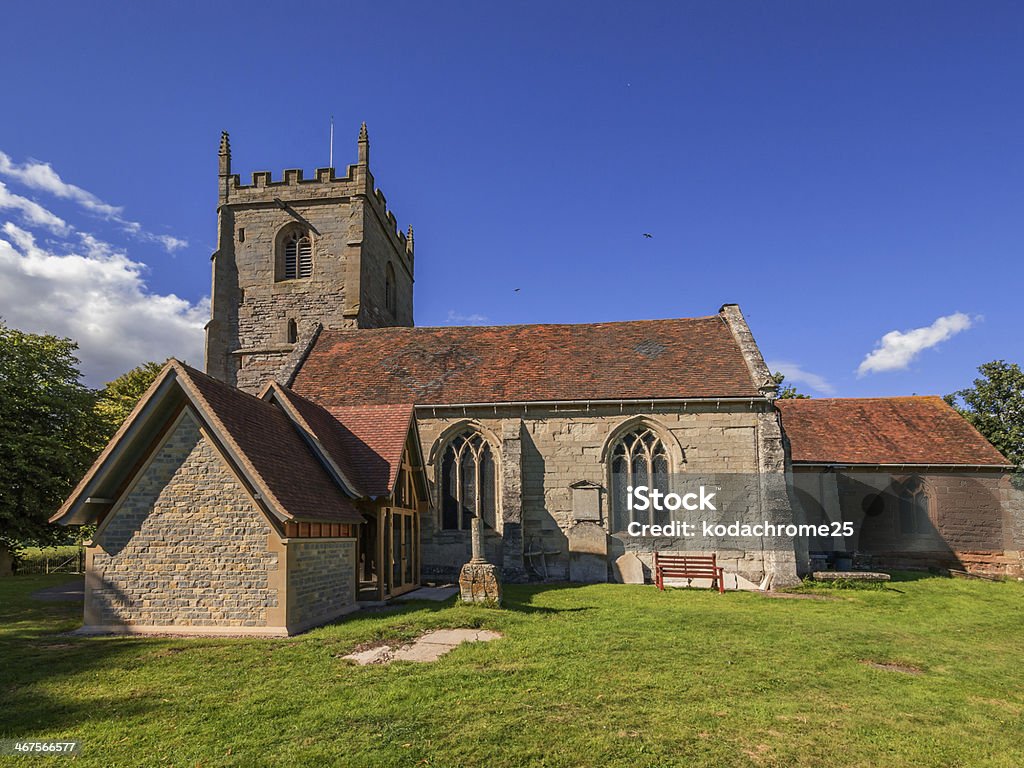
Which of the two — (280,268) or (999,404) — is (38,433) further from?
(999,404)

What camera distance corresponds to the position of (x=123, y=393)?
1513 inches

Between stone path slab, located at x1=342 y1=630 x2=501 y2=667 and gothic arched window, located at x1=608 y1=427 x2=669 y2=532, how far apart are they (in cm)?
1036

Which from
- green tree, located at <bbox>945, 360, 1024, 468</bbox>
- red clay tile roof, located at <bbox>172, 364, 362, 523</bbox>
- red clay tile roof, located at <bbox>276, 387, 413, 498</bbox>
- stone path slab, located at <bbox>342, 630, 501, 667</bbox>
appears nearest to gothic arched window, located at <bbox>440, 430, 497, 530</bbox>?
red clay tile roof, located at <bbox>276, 387, 413, 498</bbox>

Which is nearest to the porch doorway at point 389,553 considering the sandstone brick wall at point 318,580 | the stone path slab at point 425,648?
the sandstone brick wall at point 318,580

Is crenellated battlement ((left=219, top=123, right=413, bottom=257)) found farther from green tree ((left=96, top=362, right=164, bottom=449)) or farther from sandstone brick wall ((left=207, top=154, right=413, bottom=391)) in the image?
green tree ((left=96, top=362, right=164, bottom=449))

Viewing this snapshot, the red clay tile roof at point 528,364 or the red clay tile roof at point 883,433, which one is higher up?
the red clay tile roof at point 528,364

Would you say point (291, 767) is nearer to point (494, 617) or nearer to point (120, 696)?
point (120, 696)

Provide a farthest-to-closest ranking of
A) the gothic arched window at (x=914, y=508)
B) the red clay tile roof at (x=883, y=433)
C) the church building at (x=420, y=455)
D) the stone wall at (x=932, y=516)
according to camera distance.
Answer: the red clay tile roof at (x=883, y=433), the gothic arched window at (x=914, y=508), the stone wall at (x=932, y=516), the church building at (x=420, y=455)

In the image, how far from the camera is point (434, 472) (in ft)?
71.0

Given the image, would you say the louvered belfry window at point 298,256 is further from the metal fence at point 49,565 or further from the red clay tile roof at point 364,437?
the metal fence at point 49,565

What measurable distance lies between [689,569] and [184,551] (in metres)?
13.3

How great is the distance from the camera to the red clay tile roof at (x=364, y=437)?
15601mm

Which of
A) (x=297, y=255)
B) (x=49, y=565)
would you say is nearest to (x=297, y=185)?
(x=297, y=255)

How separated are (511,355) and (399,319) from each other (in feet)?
49.1
